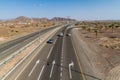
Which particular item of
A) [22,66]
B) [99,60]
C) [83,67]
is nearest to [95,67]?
[83,67]

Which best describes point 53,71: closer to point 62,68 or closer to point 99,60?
point 62,68

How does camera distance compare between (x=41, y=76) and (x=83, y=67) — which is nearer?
(x=41, y=76)

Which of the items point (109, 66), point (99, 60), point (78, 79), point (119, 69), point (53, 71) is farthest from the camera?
point (99, 60)

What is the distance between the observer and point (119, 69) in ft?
101

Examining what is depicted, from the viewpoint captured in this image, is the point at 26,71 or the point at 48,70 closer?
the point at 26,71

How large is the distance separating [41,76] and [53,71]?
2875mm

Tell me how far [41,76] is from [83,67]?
28.2 feet

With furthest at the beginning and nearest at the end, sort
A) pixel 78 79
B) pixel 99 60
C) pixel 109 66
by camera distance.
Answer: pixel 99 60 < pixel 109 66 < pixel 78 79

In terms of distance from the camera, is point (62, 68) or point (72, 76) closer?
point (72, 76)

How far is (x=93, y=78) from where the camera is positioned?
84.2ft

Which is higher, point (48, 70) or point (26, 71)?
point (26, 71)

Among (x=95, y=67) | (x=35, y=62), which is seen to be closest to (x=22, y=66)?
(x=35, y=62)

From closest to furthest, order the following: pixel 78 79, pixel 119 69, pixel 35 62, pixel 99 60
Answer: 1. pixel 78 79
2. pixel 119 69
3. pixel 35 62
4. pixel 99 60

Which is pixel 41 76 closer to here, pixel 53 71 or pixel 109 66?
pixel 53 71
